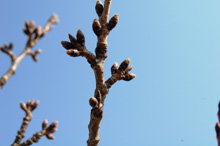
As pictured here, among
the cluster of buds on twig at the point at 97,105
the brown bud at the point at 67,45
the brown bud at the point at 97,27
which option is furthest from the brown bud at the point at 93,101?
the brown bud at the point at 97,27

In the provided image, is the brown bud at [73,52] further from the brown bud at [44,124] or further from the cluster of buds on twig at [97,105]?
the brown bud at [44,124]

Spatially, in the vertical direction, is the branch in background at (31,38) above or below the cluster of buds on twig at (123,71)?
below

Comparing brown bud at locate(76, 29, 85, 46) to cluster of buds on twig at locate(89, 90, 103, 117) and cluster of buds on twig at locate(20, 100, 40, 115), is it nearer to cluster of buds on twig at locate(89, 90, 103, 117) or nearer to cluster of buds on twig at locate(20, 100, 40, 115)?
cluster of buds on twig at locate(89, 90, 103, 117)

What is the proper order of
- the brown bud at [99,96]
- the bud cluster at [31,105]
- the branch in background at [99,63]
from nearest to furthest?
the bud cluster at [31,105] → the brown bud at [99,96] → the branch in background at [99,63]

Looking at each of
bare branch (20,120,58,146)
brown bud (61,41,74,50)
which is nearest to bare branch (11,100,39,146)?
bare branch (20,120,58,146)

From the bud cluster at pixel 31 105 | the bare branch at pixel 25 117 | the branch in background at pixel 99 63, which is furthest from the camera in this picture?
the branch in background at pixel 99 63

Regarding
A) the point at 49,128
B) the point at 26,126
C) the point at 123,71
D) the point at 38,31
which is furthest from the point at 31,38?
the point at 123,71

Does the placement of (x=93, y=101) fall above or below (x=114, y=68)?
below

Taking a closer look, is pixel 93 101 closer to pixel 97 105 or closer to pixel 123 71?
pixel 97 105
